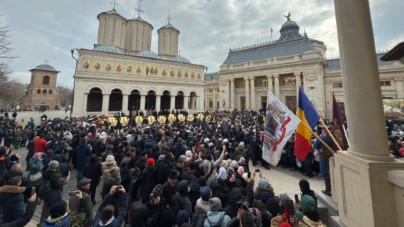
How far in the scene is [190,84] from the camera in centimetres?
3488

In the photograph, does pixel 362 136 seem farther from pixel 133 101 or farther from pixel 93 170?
pixel 133 101

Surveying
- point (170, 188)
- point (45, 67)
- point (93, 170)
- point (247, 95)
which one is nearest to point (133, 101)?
point (247, 95)

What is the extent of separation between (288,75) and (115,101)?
34.1m

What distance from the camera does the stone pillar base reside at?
6.86 ft

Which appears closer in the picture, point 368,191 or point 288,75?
point 368,191

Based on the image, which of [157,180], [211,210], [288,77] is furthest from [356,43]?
[288,77]

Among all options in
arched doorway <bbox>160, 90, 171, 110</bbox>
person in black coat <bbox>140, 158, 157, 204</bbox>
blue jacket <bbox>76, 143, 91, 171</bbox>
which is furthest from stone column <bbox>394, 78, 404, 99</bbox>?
blue jacket <bbox>76, 143, 91, 171</bbox>

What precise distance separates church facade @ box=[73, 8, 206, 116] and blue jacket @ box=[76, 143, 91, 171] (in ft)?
73.1

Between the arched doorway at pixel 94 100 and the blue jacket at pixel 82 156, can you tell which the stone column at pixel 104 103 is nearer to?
the arched doorway at pixel 94 100

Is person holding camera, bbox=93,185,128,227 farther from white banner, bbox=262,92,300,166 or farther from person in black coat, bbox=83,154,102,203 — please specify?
white banner, bbox=262,92,300,166

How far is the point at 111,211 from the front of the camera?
2.43 m

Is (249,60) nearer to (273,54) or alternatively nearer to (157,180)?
(273,54)

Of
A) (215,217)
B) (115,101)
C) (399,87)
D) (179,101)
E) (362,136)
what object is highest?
(399,87)

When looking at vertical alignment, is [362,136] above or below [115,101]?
Answer: below
